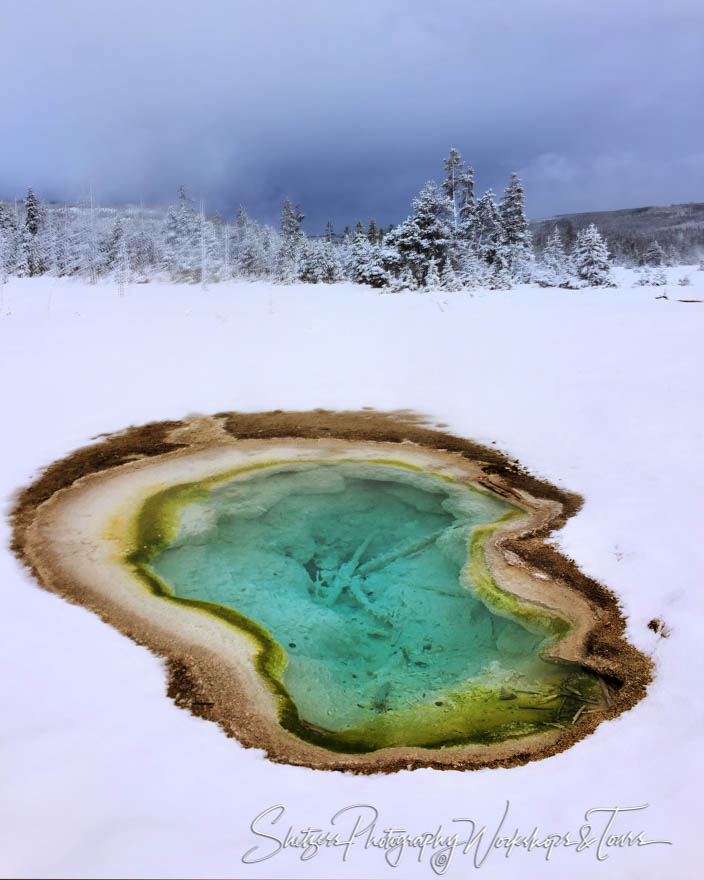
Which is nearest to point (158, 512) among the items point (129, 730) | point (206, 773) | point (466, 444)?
point (129, 730)

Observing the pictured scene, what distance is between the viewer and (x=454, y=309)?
2334cm

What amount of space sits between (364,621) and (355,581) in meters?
0.94

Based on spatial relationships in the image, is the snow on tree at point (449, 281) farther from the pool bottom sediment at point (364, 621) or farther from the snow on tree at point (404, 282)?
the pool bottom sediment at point (364, 621)

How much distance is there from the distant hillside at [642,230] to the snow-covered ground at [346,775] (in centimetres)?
4990

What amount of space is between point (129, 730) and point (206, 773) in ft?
2.77

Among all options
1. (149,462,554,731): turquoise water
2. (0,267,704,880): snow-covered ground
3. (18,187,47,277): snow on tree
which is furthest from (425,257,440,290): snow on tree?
(18,187,47,277): snow on tree

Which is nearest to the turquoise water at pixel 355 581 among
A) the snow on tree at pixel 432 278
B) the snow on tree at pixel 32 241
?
the snow on tree at pixel 432 278

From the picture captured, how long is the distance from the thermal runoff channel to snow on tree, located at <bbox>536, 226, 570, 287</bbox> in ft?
102

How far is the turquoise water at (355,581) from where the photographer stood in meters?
5.67

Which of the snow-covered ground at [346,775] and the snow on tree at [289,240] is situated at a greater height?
the snow on tree at [289,240]

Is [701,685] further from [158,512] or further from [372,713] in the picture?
[158,512]

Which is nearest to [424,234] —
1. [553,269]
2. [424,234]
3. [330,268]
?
[424,234]

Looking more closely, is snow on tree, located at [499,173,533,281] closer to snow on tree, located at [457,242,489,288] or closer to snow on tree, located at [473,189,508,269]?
snow on tree, located at [473,189,508,269]

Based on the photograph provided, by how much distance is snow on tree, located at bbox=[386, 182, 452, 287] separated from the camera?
33.4 m
